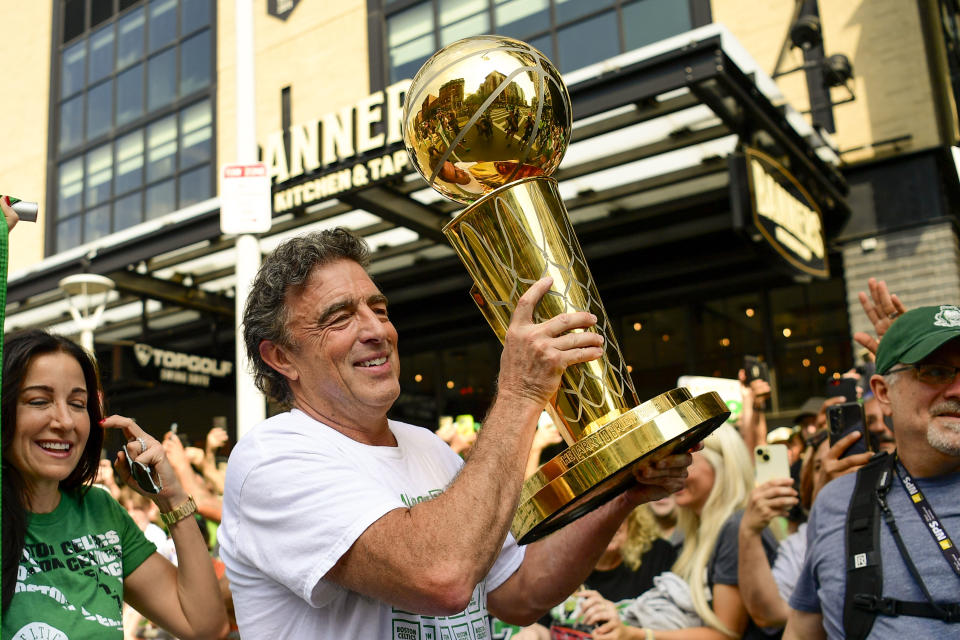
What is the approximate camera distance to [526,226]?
1669 millimetres

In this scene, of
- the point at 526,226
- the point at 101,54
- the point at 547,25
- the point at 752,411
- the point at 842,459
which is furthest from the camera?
the point at 101,54

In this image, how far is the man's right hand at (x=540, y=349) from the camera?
1.52 metres

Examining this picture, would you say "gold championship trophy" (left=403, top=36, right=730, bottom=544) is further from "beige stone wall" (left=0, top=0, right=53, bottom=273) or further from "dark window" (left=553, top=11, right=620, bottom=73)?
"beige stone wall" (left=0, top=0, right=53, bottom=273)

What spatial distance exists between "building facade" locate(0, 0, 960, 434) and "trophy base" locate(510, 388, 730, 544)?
3.80 metres

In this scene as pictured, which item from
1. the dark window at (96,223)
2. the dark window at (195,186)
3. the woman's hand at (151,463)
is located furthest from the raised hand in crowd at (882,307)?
the dark window at (96,223)

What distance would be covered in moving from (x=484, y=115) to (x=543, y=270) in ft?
1.13

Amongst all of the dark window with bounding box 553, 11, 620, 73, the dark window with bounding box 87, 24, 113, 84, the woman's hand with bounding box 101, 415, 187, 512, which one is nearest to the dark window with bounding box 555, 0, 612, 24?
the dark window with bounding box 553, 11, 620, 73

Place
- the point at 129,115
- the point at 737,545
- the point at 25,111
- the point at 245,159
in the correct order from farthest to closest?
the point at 25,111 → the point at 129,115 → the point at 245,159 → the point at 737,545

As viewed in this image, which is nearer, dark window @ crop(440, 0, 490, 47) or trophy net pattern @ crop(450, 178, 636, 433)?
trophy net pattern @ crop(450, 178, 636, 433)

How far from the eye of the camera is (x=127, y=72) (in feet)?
52.0

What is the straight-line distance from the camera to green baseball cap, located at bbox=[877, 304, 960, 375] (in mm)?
2236

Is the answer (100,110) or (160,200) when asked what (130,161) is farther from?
(100,110)

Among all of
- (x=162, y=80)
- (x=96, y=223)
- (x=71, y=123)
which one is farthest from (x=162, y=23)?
(x=96, y=223)

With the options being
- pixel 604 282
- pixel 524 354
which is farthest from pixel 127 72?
pixel 524 354
